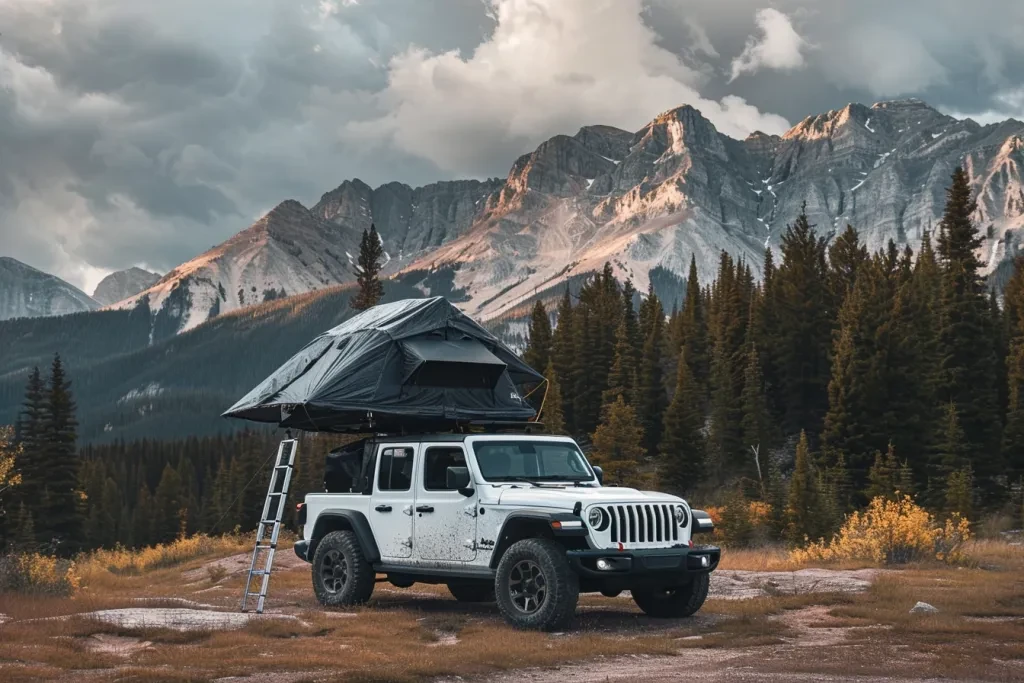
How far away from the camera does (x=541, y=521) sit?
14.1m

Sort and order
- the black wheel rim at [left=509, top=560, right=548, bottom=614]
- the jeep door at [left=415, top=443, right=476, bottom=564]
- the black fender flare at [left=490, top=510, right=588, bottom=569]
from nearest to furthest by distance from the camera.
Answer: the black fender flare at [left=490, top=510, right=588, bottom=569]
the black wheel rim at [left=509, top=560, right=548, bottom=614]
the jeep door at [left=415, top=443, right=476, bottom=564]

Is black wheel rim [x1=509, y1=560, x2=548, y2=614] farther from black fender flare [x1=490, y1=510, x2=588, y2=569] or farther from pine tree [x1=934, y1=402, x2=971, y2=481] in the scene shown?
pine tree [x1=934, y1=402, x2=971, y2=481]

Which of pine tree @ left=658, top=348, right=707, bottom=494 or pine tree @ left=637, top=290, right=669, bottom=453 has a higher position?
pine tree @ left=637, top=290, right=669, bottom=453

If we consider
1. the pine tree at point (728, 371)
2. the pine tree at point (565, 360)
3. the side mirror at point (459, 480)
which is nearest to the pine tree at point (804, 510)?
the side mirror at point (459, 480)

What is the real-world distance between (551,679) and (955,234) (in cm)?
5233

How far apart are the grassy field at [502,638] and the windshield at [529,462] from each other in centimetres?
206

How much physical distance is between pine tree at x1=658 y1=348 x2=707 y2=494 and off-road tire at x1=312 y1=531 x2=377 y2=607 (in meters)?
46.7

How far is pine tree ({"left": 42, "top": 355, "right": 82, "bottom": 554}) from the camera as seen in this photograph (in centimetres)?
6066

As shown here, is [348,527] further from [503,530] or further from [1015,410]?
[1015,410]

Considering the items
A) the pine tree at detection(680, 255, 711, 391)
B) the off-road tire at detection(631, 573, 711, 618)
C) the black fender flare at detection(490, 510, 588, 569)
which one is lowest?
the off-road tire at detection(631, 573, 711, 618)

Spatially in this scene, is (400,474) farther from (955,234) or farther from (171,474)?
(171,474)

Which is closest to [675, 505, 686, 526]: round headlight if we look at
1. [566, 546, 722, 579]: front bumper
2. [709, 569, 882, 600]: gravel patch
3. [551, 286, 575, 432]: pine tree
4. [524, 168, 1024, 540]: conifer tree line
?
[566, 546, 722, 579]: front bumper

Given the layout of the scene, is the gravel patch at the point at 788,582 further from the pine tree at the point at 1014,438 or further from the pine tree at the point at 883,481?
the pine tree at the point at 1014,438

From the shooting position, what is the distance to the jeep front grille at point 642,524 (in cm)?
1391
